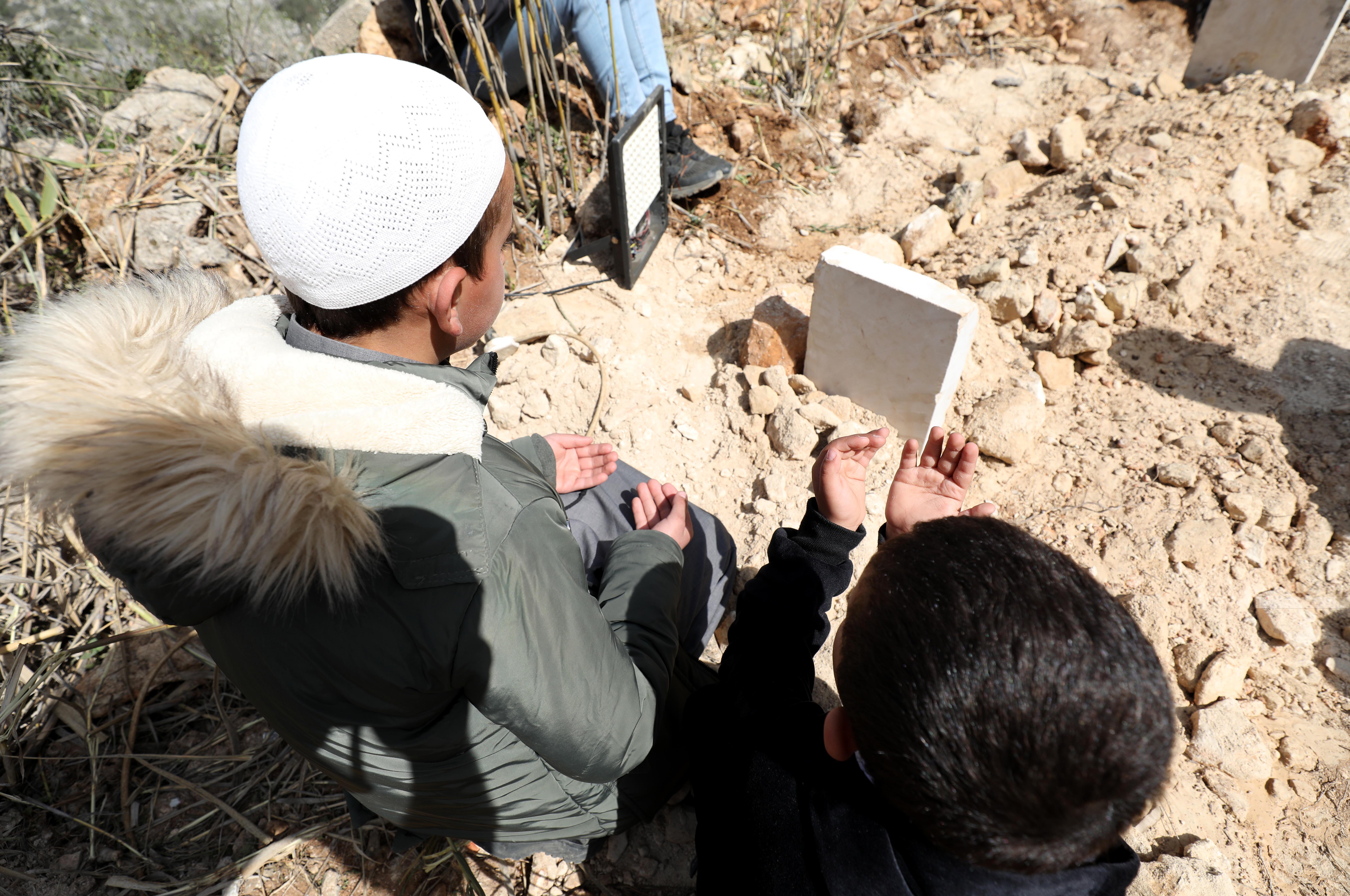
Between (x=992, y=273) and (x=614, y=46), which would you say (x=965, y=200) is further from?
(x=614, y=46)

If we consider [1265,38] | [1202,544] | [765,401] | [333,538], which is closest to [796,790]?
[333,538]

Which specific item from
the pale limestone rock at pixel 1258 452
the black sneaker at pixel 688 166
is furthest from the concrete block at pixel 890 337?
the black sneaker at pixel 688 166

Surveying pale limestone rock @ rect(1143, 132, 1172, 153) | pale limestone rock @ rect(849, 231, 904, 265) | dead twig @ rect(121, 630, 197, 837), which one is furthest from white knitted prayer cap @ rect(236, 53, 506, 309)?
pale limestone rock @ rect(1143, 132, 1172, 153)

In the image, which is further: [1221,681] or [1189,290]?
[1189,290]

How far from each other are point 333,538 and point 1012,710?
85cm

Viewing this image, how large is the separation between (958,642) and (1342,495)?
2152 millimetres

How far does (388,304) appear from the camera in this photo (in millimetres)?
1093

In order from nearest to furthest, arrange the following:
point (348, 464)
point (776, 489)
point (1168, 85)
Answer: point (348, 464), point (776, 489), point (1168, 85)

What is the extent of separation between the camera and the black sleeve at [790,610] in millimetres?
1475

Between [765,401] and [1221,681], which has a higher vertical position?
[765,401]

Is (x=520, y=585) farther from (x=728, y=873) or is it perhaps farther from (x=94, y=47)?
(x=94, y=47)

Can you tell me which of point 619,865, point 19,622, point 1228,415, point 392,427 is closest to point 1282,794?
point 1228,415

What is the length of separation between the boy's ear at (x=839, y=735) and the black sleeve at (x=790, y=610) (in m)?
0.34

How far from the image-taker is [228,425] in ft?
3.05
